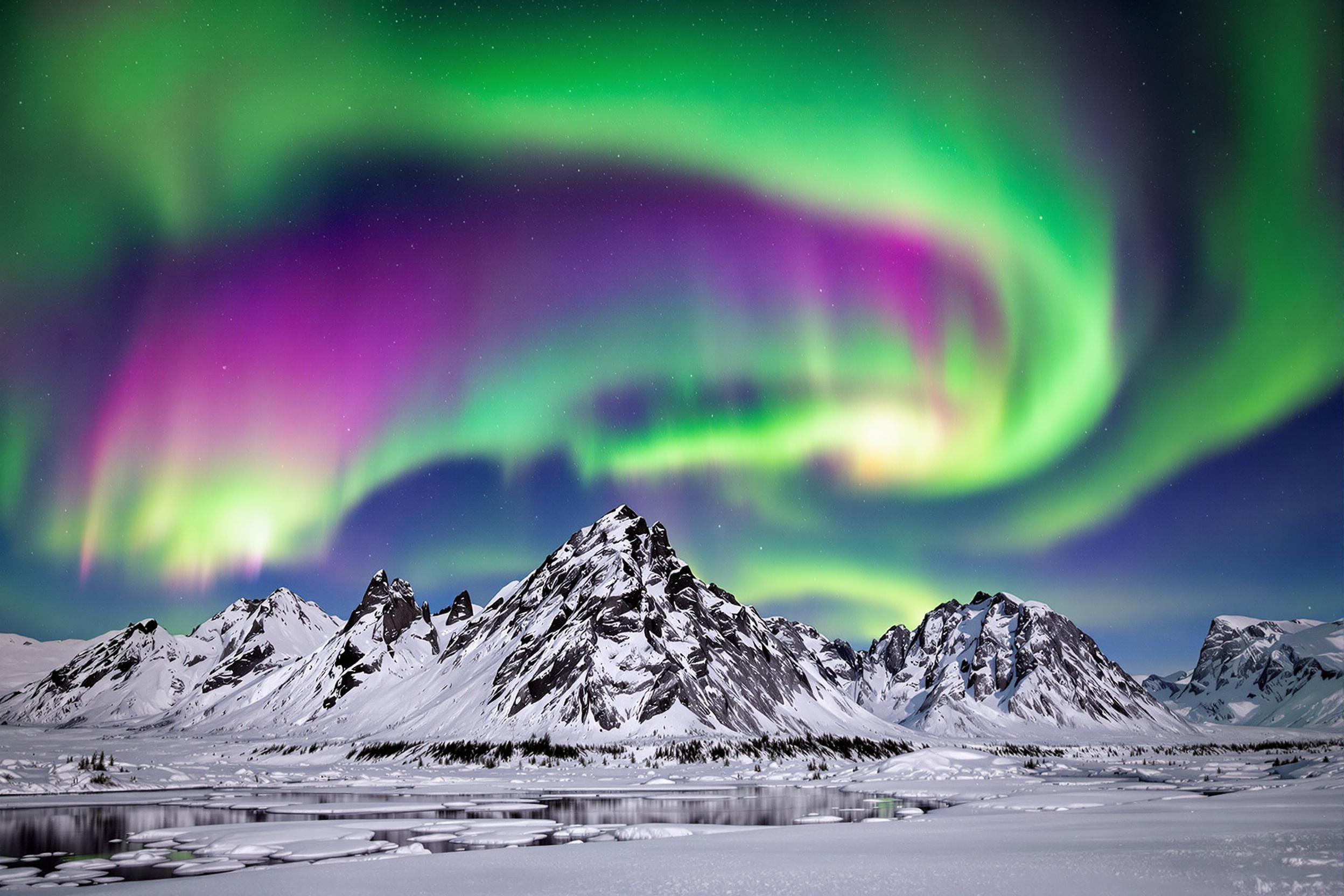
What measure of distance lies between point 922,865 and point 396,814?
51.2m

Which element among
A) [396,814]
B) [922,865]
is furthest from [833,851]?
[396,814]

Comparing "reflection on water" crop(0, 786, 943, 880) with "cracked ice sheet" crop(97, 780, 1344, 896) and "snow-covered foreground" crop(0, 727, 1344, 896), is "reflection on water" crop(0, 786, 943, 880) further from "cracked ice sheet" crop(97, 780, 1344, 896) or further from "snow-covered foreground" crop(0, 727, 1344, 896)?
"cracked ice sheet" crop(97, 780, 1344, 896)

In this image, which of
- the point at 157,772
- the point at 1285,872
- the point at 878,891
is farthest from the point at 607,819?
the point at 157,772

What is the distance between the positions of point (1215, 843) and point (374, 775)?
151781mm

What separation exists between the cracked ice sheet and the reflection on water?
27.4 ft

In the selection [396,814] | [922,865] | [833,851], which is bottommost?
[396,814]

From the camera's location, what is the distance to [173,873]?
36562mm

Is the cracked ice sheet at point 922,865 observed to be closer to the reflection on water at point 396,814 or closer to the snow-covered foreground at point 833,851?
the snow-covered foreground at point 833,851

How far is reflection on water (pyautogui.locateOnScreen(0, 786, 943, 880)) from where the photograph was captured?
1861 inches

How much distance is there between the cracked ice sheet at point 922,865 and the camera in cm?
2736

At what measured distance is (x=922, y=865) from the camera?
33.1 m

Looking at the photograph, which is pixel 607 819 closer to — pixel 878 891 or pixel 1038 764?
pixel 878 891

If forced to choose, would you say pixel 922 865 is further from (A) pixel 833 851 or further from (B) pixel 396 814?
(B) pixel 396 814

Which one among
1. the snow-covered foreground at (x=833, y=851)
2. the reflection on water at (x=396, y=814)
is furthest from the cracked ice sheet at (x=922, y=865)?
the reflection on water at (x=396, y=814)
